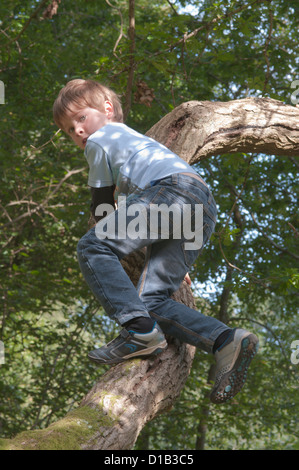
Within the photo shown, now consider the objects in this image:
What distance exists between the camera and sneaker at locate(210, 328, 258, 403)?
6.34ft

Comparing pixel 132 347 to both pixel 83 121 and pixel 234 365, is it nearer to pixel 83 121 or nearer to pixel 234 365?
pixel 234 365

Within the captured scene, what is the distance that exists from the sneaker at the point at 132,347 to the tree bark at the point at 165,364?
4cm

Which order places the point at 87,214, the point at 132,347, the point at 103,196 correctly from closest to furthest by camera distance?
1. the point at 132,347
2. the point at 103,196
3. the point at 87,214

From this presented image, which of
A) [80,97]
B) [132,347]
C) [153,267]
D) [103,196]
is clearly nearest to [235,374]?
[132,347]

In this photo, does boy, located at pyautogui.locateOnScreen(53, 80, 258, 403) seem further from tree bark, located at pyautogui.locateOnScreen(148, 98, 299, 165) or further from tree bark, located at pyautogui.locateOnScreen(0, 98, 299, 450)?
tree bark, located at pyautogui.locateOnScreen(148, 98, 299, 165)

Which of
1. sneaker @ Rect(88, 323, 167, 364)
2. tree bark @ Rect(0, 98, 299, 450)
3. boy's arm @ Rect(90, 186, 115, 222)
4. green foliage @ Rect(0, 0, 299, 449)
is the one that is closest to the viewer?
tree bark @ Rect(0, 98, 299, 450)

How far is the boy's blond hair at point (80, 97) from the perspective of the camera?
97.6 inches

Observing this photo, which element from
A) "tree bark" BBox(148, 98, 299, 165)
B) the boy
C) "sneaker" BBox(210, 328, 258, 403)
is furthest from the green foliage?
"sneaker" BBox(210, 328, 258, 403)

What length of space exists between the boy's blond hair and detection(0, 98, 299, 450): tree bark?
1.70 ft

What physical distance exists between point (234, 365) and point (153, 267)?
49 centimetres

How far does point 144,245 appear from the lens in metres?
2.08
